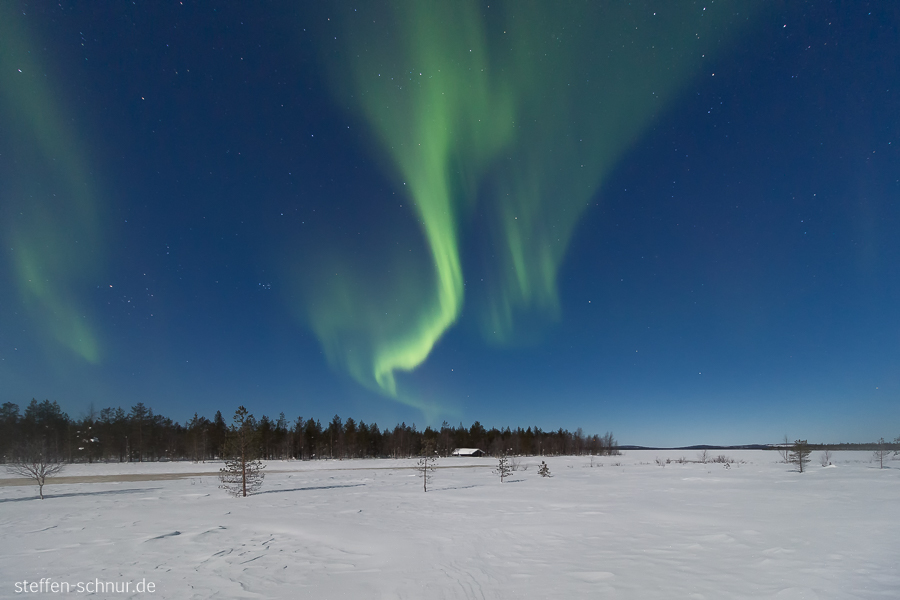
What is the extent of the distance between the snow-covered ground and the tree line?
34.7 metres

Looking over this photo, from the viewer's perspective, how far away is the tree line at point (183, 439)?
73688 millimetres

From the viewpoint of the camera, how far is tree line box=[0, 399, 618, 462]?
242 ft

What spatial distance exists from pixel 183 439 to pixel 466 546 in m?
99.7

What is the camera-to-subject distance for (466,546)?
13.0 m

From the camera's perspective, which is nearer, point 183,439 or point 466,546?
point 466,546

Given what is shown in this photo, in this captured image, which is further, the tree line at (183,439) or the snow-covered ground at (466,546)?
the tree line at (183,439)

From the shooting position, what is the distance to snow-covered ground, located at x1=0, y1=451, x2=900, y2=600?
→ 907 cm

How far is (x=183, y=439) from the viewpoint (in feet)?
293

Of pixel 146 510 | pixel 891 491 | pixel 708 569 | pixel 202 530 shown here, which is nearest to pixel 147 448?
pixel 146 510

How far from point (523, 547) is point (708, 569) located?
511 cm

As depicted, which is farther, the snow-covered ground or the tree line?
the tree line

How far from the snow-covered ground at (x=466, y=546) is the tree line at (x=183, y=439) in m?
34.7

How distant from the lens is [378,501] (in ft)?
78.4

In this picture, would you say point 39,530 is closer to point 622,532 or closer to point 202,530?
point 202,530
